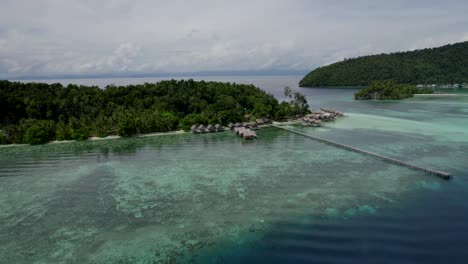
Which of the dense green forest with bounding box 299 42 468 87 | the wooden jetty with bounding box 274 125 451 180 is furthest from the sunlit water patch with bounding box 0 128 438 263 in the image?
the dense green forest with bounding box 299 42 468 87

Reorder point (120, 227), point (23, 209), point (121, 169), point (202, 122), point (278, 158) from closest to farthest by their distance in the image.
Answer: point (120, 227) < point (23, 209) < point (121, 169) < point (278, 158) < point (202, 122)

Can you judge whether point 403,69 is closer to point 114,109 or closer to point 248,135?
point 248,135

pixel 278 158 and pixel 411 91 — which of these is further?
pixel 411 91

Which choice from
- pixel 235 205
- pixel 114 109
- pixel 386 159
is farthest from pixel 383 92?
pixel 235 205

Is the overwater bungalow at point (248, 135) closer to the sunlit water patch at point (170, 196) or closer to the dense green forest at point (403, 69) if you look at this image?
the sunlit water patch at point (170, 196)

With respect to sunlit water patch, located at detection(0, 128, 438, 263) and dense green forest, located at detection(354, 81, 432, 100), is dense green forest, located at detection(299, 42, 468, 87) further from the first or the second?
sunlit water patch, located at detection(0, 128, 438, 263)

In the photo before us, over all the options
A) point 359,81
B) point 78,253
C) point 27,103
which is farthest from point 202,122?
point 359,81

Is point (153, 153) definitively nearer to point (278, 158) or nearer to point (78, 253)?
point (278, 158)
